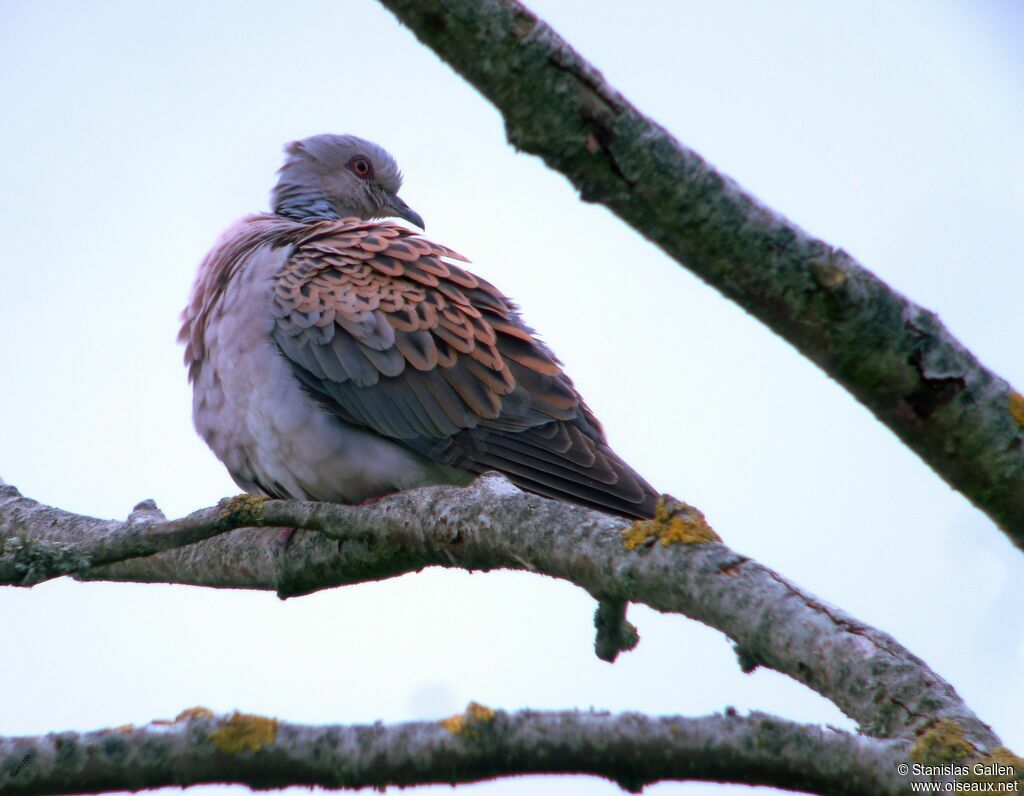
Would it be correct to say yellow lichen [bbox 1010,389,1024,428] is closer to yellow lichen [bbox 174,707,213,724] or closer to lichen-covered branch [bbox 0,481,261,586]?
yellow lichen [bbox 174,707,213,724]

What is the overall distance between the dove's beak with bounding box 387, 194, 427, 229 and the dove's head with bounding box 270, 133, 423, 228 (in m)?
0.02

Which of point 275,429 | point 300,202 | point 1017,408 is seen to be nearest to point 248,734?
point 1017,408

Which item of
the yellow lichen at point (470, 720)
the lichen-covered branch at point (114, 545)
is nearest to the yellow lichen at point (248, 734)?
the yellow lichen at point (470, 720)

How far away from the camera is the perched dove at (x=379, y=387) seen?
15.9 ft

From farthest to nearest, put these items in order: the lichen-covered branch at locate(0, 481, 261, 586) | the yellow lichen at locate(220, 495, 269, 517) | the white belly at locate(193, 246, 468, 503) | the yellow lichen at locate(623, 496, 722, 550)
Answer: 1. the white belly at locate(193, 246, 468, 503)
2. the yellow lichen at locate(220, 495, 269, 517)
3. the lichen-covered branch at locate(0, 481, 261, 586)
4. the yellow lichen at locate(623, 496, 722, 550)

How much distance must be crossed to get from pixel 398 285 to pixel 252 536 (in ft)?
4.36

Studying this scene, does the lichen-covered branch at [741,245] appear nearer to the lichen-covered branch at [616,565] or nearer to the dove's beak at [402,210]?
the lichen-covered branch at [616,565]

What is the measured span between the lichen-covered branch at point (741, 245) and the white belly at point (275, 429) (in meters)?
2.96

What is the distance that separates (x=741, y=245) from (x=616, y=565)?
88 centimetres

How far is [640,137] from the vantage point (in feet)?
6.66

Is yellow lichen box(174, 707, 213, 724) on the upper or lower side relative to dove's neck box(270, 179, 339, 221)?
lower

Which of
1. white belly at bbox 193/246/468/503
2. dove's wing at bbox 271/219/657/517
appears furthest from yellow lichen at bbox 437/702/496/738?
white belly at bbox 193/246/468/503

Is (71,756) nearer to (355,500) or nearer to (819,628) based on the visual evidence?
(819,628)

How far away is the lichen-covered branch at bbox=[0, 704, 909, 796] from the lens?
2.02 m
